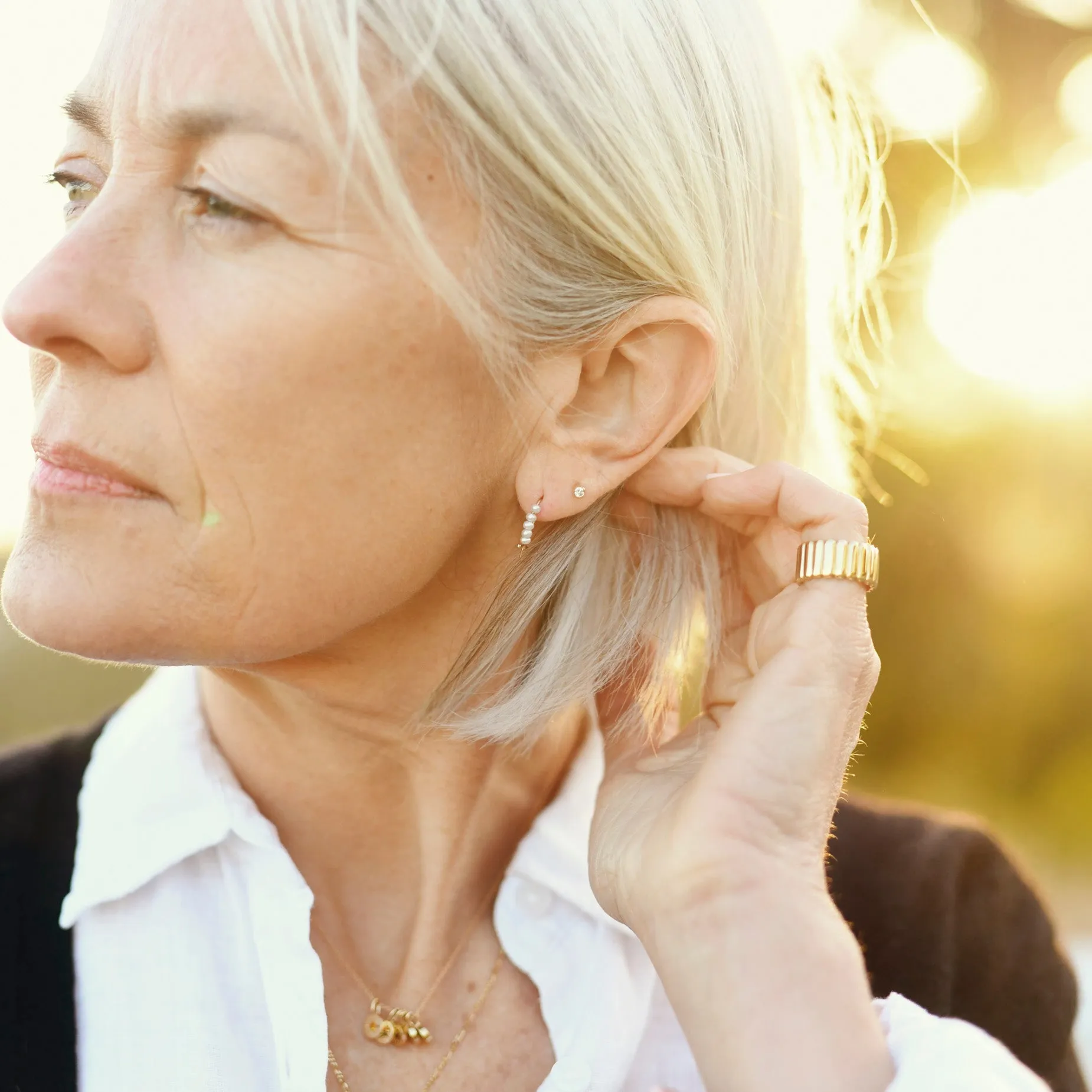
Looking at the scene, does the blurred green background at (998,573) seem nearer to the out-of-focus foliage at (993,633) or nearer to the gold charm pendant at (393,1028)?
the out-of-focus foliage at (993,633)


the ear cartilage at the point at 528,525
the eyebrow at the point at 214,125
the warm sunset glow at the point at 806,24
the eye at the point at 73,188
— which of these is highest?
the warm sunset glow at the point at 806,24

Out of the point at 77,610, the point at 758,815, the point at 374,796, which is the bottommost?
the point at 374,796

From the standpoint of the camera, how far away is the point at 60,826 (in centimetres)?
197

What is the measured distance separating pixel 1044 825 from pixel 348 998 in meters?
6.92

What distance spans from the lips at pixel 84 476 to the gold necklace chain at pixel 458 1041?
2.90 ft

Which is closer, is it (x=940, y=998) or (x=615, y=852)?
(x=615, y=852)

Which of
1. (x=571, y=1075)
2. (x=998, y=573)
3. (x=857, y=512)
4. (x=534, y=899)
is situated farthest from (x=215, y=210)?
(x=998, y=573)

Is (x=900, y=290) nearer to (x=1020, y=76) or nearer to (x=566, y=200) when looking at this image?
(x=566, y=200)

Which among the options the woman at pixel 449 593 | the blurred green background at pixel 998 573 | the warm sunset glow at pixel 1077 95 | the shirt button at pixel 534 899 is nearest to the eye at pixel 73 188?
the woman at pixel 449 593

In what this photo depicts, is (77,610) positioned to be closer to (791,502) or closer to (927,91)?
(791,502)

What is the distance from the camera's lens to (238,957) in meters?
1.89

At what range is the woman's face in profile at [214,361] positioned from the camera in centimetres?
165

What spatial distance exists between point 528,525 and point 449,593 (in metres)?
0.19

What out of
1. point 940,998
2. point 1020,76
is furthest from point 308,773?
point 1020,76
